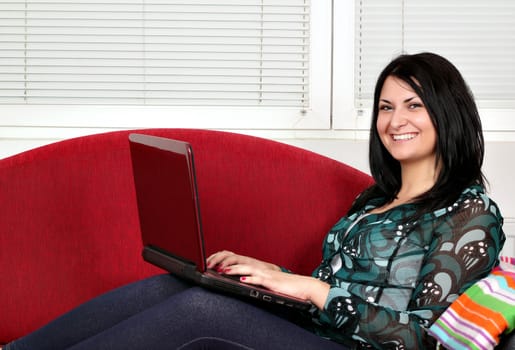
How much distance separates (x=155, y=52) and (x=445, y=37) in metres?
1.06

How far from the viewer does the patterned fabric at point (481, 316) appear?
1.26 meters

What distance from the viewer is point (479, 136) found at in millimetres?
1649

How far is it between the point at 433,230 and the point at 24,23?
1.78 metres

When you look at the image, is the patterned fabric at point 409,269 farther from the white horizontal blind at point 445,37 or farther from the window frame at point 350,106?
the white horizontal blind at point 445,37

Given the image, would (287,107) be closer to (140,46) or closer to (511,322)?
(140,46)

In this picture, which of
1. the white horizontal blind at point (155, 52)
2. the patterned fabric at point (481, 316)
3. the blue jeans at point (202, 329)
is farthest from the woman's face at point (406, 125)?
the white horizontal blind at point (155, 52)

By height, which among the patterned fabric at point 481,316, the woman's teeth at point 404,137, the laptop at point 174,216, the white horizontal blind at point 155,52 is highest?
the white horizontal blind at point 155,52

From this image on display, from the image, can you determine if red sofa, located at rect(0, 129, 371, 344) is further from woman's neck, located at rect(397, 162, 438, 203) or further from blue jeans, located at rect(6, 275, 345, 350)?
blue jeans, located at rect(6, 275, 345, 350)

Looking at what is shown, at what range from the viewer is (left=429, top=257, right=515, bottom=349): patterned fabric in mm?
1261

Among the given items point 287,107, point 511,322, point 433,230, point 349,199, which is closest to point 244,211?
point 349,199

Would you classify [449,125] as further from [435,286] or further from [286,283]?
[286,283]

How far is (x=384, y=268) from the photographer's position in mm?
1569

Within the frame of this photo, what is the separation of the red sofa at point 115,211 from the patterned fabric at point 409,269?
0.50 meters

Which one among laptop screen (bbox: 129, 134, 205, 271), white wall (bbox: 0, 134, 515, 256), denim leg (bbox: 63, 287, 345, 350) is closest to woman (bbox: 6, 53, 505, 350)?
denim leg (bbox: 63, 287, 345, 350)
